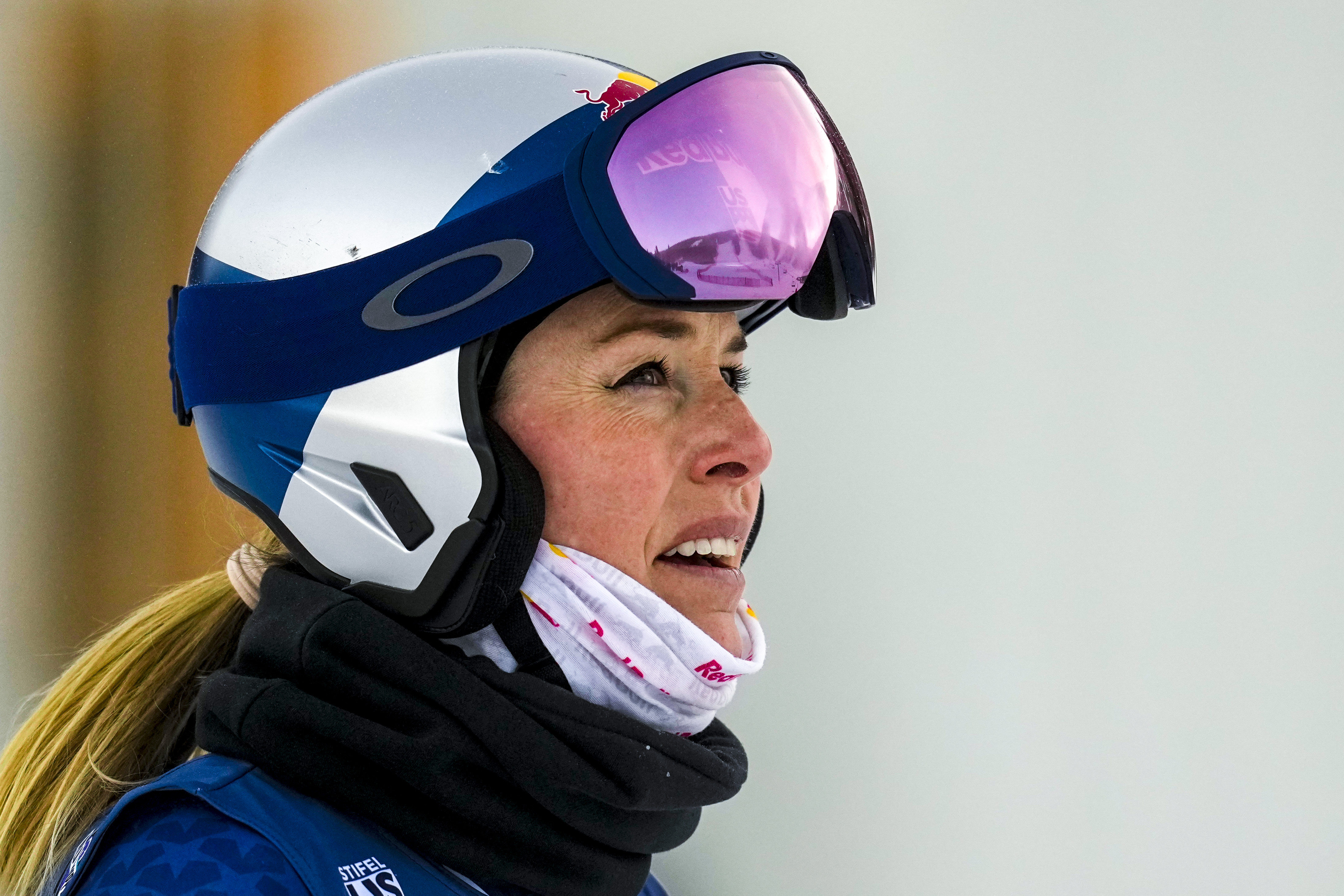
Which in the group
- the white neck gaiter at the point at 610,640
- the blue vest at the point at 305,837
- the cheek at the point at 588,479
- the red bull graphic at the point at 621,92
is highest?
the red bull graphic at the point at 621,92

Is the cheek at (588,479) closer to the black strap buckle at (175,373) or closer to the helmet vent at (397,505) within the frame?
the helmet vent at (397,505)

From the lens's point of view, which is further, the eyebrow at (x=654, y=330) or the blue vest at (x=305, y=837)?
the eyebrow at (x=654, y=330)

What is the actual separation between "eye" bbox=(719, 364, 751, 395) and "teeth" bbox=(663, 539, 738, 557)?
16 centimetres

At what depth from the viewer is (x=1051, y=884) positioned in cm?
150

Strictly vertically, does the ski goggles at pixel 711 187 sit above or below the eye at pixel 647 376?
above

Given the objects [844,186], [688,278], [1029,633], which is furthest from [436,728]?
[1029,633]

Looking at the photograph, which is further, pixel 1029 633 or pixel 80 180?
pixel 80 180

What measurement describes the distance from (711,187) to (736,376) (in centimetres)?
30

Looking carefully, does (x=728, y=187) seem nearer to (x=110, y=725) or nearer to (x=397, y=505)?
(x=397, y=505)

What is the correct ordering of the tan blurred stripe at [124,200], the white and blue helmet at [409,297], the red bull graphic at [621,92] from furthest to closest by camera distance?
the tan blurred stripe at [124,200]
the red bull graphic at [621,92]
the white and blue helmet at [409,297]

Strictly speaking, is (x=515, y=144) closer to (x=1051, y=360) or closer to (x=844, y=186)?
(x=844, y=186)

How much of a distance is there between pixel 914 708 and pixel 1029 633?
199 millimetres

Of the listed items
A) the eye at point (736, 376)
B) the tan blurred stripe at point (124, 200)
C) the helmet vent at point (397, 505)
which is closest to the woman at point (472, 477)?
the helmet vent at point (397, 505)

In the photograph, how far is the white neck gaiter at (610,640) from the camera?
3.17 ft
